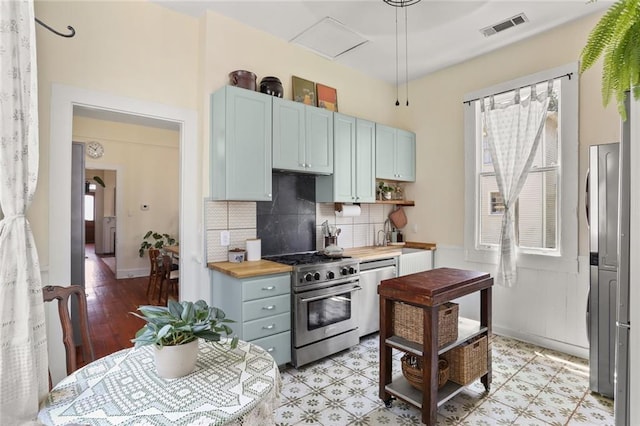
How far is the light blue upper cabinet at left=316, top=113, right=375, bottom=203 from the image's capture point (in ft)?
12.0

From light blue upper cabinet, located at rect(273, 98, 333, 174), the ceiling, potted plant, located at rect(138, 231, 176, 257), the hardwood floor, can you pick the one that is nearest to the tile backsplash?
light blue upper cabinet, located at rect(273, 98, 333, 174)

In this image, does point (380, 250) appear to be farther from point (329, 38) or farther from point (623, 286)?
point (623, 286)

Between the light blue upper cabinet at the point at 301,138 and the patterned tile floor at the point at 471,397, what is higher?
the light blue upper cabinet at the point at 301,138

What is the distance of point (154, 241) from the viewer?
6.91m

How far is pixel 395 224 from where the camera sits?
4.71m

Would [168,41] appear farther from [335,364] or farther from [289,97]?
[335,364]

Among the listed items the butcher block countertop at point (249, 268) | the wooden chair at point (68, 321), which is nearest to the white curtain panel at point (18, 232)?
the wooden chair at point (68, 321)

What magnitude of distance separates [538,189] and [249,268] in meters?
3.10

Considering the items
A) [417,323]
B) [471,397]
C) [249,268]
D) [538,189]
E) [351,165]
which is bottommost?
[471,397]

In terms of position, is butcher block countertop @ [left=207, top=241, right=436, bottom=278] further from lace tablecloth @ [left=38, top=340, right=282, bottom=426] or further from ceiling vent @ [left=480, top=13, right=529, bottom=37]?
ceiling vent @ [left=480, top=13, right=529, bottom=37]

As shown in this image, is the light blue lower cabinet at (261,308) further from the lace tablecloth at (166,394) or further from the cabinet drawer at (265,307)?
the lace tablecloth at (166,394)

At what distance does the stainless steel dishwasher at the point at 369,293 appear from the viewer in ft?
11.4

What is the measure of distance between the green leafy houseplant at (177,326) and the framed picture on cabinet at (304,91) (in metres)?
2.85

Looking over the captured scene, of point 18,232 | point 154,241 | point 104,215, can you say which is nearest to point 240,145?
point 18,232
